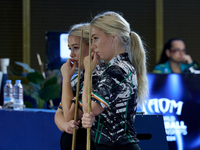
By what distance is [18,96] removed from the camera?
105 inches

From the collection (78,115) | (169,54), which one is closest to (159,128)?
(78,115)

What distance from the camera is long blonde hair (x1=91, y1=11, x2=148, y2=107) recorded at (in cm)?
132

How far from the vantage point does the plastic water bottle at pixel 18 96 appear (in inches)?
98.9

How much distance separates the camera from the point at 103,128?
1.23 m

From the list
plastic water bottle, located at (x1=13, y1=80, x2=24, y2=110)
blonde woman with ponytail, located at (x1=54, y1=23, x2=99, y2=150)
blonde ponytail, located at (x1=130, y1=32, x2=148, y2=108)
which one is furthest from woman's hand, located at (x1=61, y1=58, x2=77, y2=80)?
plastic water bottle, located at (x1=13, y1=80, x2=24, y2=110)

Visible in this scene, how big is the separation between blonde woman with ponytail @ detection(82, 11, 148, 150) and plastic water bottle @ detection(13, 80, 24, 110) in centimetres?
133

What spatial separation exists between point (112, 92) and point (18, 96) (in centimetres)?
166

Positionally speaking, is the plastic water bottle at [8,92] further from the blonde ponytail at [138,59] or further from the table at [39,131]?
the blonde ponytail at [138,59]

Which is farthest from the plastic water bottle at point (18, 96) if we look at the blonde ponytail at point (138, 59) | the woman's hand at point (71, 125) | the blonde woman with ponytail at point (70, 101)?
the blonde ponytail at point (138, 59)

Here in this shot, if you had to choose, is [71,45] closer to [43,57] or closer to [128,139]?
[128,139]

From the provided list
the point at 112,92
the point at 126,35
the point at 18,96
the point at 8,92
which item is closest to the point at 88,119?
the point at 112,92

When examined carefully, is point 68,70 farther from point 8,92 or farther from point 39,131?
point 8,92

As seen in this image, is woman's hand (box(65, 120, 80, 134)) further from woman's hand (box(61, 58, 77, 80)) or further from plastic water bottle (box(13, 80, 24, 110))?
plastic water bottle (box(13, 80, 24, 110))

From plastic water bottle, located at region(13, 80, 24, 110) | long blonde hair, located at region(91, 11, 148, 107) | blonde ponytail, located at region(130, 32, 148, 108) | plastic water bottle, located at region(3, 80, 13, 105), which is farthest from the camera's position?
plastic water bottle, located at region(3, 80, 13, 105)
